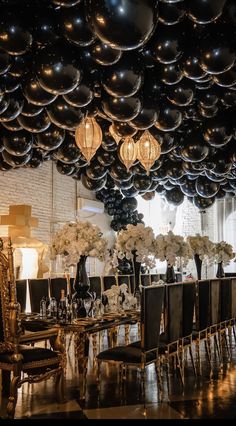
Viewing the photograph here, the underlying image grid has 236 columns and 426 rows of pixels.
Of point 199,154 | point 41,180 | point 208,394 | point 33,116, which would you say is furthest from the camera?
point 41,180

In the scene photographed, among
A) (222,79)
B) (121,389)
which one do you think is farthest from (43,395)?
(222,79)

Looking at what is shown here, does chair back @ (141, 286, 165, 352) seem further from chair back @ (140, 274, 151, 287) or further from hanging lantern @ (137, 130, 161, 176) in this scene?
chair back @ (140, 274, 151, 287)

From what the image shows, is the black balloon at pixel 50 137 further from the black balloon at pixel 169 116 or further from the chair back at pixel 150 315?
the chair back at pixel 150 315

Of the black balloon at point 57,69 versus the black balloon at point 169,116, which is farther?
the black balloon at point 169,116

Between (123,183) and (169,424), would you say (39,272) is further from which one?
(169,424)

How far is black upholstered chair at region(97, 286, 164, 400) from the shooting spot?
3.76 metres

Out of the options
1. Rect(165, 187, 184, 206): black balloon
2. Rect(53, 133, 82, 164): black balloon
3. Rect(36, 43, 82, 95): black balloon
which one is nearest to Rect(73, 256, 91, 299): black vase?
Rect(36, 43, 82, 95): black balloon

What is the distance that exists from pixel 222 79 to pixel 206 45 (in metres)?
0.60

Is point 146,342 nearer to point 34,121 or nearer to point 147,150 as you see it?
point 147,150

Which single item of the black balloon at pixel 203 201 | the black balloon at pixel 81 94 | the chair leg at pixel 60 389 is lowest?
the chair leg at pixel 60 389

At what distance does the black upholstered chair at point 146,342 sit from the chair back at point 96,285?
2.46 meters

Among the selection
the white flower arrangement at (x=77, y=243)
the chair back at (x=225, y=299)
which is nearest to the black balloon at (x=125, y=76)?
the white flower arrangement at (x=77, y=243)

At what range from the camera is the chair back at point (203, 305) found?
4.96 metres

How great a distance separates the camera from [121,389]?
13.6 feet
